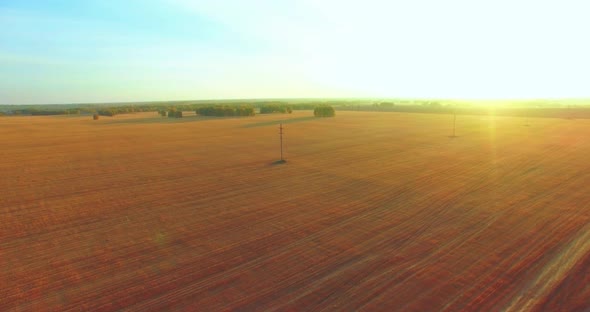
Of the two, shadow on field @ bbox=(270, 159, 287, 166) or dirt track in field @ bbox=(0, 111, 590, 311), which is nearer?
dirt track in field @ bbox=(0, 111, 590, 311)

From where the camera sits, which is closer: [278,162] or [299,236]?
[299,236]

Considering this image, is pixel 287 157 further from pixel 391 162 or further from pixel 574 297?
pixel 574 297

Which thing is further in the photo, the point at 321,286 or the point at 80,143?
the point at 80,143

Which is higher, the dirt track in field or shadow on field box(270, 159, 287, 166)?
shadow on field box(270, 159, 287, 166)

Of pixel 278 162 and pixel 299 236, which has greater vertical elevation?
pixel 278 162

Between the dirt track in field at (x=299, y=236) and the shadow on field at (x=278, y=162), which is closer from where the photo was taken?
the dirt track in field at (x=299, y=236)

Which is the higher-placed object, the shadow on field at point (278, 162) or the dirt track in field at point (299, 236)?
the shadow on field at point (278, 162)

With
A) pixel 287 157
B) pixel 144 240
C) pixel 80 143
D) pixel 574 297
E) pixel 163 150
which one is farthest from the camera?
pixel 80 143

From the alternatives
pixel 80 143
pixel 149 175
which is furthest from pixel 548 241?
pixel 80 143
